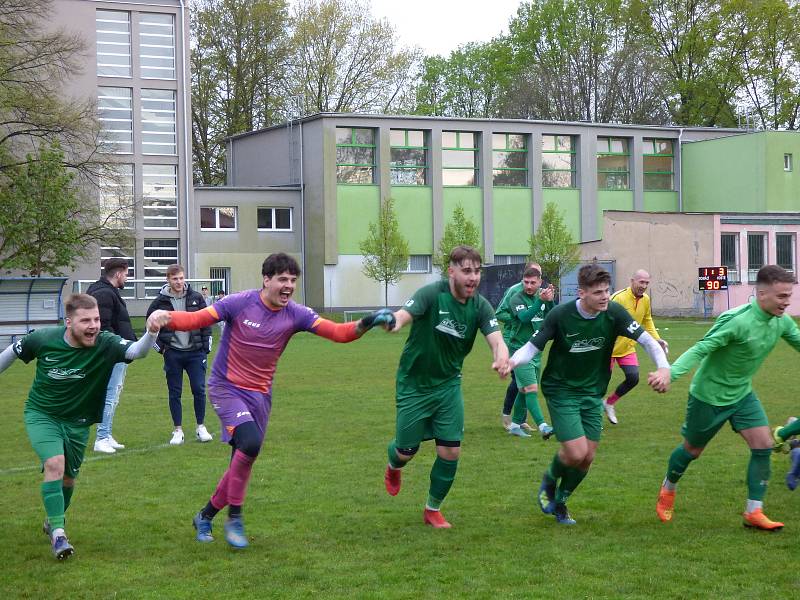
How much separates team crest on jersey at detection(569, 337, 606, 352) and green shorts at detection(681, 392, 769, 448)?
0.90 m

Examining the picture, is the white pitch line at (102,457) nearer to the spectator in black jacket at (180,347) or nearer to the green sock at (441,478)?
the spectator in black jacket at (180,347)

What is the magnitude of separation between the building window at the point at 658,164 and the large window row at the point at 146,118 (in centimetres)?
2602

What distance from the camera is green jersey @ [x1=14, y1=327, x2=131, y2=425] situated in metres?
7.09

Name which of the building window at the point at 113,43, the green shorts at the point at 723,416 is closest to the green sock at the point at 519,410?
the green shorts at the point at 723,416

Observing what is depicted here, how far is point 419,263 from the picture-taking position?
53281 millimetres

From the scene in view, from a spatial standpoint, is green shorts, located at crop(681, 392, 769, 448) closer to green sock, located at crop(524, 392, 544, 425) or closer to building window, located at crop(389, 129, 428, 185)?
green sock, located at crop(524, 392, 544, 425)

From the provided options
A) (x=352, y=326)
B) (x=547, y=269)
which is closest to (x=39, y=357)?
(x=352, y=326)

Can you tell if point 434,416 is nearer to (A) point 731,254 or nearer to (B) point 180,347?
(B) point 180,347

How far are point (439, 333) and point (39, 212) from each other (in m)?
30.9

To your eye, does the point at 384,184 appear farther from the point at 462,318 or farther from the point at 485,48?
the point at 462,318

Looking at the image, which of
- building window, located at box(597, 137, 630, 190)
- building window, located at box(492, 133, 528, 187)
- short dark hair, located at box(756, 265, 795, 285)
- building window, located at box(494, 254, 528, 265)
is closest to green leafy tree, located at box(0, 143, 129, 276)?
building window, located at box(492, 133, 528, 187)

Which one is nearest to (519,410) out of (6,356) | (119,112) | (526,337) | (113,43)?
(526,337)

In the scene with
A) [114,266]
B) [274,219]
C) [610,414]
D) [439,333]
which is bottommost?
[610,414]

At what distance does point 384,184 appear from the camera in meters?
51.2
